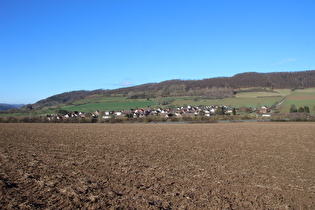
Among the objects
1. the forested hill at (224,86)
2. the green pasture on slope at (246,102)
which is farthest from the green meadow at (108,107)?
the forested hill at (224,86)

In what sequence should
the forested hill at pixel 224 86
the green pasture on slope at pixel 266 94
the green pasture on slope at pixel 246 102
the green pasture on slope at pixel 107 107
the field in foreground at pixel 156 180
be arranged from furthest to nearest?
the forested hill at pixel 224 86
the green pasture on slope at pixel 266 94
the green pasture on slope at pixel 107 107
the green pasture on slope at pixel 246 102
the field in foreground at pixel 156 180

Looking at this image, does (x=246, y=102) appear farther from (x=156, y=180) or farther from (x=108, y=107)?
(x=156, y=180)

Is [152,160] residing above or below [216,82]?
below

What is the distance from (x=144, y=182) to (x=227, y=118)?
5495 cm

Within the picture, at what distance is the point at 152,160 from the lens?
15094mm

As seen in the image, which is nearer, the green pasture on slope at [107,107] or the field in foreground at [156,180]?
the field in foreground at [156,180]

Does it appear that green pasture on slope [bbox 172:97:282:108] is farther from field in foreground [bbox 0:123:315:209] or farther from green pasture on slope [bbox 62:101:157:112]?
field in foreground [bbox 0:123:315:209]

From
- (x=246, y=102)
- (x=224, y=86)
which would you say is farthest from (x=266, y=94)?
(x=224, y=86)

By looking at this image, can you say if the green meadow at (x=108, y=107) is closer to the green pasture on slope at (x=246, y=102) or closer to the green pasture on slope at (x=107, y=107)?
the green pasture on slope at (x=107, y=107)

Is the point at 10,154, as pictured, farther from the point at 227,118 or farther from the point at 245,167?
the point at 227,118

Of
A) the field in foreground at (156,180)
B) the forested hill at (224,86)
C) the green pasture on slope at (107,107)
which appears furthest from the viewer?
the forested hill at (224,86)

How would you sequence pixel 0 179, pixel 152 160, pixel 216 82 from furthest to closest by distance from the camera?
1. pixel 216 82
2. pixel 152 160
3. pixel 0 179

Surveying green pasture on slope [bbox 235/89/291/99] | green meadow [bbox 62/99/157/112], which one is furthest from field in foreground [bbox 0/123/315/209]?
green pasture on slope [bbox 235/89/291/99]

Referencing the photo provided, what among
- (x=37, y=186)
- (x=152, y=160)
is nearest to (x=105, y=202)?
(x=37, y=186)
